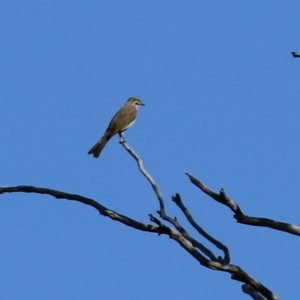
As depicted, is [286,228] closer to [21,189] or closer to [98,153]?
[21,189]

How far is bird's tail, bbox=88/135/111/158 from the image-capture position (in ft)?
51.5

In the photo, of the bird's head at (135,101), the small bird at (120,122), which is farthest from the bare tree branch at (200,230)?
the bird's head at (135,101)

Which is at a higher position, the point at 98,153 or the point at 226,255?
the point at 98,153

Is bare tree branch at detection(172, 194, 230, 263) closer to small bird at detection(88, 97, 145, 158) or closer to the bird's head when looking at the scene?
small bird at detection(88, 97, 145, 158)

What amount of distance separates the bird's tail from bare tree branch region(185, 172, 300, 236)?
27.0 feet

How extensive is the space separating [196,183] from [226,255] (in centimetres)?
79

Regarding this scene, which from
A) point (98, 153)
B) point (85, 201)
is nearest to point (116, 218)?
point (85, 201)

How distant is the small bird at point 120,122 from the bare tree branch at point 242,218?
328 inches

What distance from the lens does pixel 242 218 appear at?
725 centimetres

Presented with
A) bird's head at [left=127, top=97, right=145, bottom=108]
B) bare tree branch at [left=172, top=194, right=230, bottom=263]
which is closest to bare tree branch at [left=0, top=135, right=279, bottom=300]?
bare tree branch at [left=172, top=194, right=230, bottom=263]

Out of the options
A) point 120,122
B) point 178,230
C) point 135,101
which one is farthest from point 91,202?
point 135,101

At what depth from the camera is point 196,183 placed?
7516mm

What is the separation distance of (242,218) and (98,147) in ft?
28.6

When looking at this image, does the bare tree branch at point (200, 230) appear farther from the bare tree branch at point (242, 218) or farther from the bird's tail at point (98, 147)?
the bird's tail at point (98, 147)
